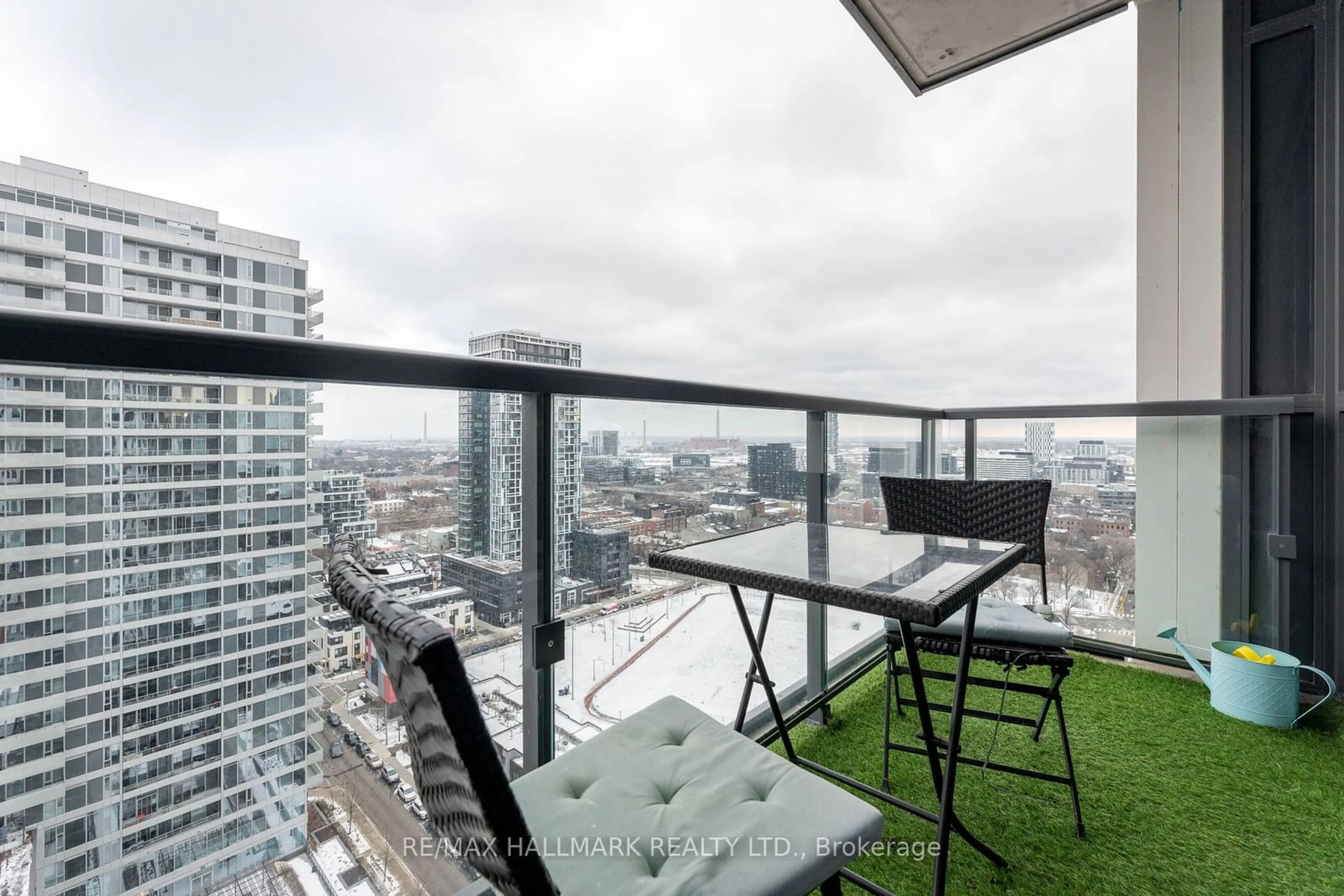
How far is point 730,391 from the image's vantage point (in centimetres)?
192

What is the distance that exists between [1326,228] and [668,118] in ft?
17.2

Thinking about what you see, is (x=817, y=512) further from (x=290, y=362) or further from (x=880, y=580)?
(x=290, y=362)

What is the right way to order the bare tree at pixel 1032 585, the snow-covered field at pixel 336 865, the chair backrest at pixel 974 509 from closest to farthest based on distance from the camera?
the snow-covered field at pixel 336 865
the chair backrest at pixel 974 509
the bare tree at pixel 1032 585

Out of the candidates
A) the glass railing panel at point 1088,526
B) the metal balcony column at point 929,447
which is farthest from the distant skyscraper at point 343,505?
the metal balcony column at point 929,447

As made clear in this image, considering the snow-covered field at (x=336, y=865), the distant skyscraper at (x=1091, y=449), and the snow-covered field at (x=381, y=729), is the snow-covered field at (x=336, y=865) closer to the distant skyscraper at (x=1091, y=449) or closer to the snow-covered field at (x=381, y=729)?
the snow-covered field at (x=381, y=729)

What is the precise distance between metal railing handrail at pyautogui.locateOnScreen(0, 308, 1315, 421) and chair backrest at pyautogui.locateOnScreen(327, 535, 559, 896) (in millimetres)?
507

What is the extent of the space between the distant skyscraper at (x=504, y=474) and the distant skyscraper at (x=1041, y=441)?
3.17 metres

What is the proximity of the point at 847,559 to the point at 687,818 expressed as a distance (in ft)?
2.50

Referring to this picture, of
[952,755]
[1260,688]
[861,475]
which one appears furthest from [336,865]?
[1260,688]

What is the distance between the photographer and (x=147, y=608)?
3.00 ft

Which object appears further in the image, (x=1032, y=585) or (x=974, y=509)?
(x=1032, y=585)

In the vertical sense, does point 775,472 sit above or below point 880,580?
above

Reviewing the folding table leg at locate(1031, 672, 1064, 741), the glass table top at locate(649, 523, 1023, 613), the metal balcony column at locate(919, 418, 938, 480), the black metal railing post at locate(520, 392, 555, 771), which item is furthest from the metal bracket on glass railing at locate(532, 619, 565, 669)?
the metal balcony column at locate(919, 418, 938, 480)

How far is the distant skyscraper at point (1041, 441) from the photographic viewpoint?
338 centimetres
